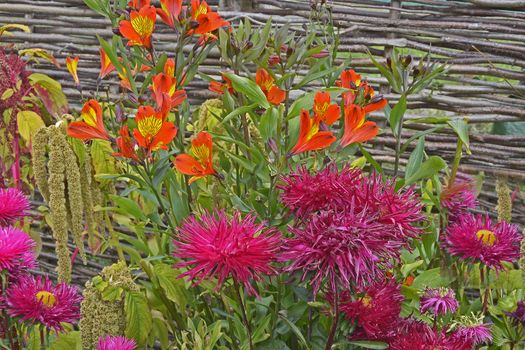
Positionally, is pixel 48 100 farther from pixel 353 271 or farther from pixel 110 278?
pixel 353 271

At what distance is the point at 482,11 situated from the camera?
194 centimetres

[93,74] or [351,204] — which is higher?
[351,204]

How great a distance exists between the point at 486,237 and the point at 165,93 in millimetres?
509

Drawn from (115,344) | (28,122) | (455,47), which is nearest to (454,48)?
(455,47)

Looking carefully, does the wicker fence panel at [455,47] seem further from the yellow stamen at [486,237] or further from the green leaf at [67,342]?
the green leaf at [67,342]

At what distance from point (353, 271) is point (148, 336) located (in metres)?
0.73

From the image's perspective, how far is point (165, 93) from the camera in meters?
1.09

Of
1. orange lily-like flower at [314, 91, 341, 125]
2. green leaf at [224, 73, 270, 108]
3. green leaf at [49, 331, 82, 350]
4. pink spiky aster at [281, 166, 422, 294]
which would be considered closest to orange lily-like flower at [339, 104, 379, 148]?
orange lily-like flower at [314, 91, 341, 125]

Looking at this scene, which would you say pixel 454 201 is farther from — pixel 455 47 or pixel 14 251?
pixel 455 47

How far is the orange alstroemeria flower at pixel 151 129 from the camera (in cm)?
104

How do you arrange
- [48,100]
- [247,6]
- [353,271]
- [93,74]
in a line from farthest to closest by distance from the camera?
[93,74] → [247,6] → [48,100] → [353,271]

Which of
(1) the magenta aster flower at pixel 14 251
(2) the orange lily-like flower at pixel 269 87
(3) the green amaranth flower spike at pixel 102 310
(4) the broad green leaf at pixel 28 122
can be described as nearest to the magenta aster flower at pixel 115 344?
(3) the green amaranth flower spike at pixel 102 310

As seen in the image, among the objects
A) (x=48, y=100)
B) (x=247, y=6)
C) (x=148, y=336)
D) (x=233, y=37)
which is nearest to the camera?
(x=233, y=37)

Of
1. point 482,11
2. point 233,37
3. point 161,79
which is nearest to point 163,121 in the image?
point 161,79
